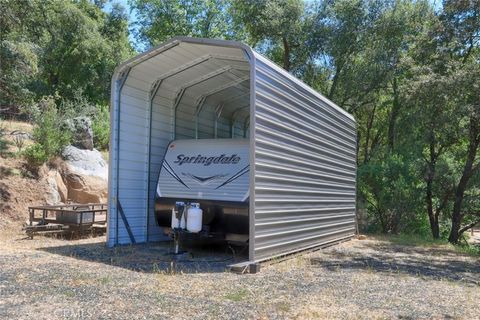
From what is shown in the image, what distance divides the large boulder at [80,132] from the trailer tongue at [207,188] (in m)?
5.24

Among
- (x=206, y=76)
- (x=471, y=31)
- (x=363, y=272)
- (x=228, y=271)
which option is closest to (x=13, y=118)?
(x=206, y=76)

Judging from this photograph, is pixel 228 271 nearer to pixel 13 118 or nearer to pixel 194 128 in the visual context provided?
pixel 194 128

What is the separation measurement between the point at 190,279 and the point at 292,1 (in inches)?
651

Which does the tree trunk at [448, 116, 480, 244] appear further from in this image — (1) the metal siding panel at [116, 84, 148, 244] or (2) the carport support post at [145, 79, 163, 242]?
(1) the metal siding panel at [116, 84, 148, 244]

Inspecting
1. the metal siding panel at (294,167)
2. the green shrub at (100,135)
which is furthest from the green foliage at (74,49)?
the metal siding panel at (294,167)

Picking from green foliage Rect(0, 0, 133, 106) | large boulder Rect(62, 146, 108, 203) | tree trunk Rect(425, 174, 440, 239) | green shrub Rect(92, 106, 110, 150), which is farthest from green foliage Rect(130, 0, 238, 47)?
large boulder Rect(62, 146, 108, 203)

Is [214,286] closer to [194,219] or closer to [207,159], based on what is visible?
[194,219]

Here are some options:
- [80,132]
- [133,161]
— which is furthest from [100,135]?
[133,161]

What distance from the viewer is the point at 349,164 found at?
13820 mm

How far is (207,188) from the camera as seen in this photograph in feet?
30.9

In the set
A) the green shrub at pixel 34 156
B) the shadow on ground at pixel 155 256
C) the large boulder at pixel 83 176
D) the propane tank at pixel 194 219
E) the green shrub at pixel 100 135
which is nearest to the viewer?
the shadow on ground at pixel 155 256

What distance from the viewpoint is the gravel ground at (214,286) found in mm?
5230

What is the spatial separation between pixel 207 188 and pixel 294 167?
5.79ft

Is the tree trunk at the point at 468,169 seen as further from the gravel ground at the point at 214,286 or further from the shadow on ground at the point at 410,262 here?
the gravel ground at the point at 214,286
